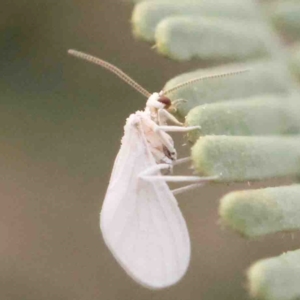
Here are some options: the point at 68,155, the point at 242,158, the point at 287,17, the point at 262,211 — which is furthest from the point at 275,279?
the point at 68,155

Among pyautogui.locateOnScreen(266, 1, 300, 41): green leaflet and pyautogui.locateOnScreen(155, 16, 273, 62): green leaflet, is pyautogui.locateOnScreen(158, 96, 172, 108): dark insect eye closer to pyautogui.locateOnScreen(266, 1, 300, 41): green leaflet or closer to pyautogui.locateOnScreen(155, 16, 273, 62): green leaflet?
pyautogui.locateOnScreen(155, 16, 273, 62): green leaflet

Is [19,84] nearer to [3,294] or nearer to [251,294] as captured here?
[3,294]

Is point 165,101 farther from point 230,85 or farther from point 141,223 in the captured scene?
point 141,223

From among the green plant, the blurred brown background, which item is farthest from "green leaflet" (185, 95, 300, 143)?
the blurred brown background

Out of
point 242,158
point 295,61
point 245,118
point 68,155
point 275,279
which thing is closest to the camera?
point 275,279

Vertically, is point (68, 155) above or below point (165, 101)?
above

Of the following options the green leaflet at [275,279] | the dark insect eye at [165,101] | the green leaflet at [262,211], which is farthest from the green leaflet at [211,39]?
the green leaflet at [275,279]

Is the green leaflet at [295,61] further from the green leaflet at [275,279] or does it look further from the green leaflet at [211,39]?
the green leaflet at [275,279]
